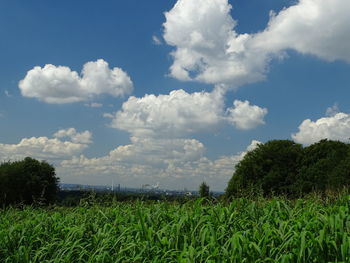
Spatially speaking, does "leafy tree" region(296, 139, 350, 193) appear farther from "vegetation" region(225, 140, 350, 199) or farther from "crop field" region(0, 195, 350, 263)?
"crop field" region(0, 195, 350, 263)

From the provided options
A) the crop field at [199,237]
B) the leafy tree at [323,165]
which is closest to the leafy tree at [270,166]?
the leafy tree at [323,165]

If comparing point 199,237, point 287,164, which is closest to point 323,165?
point 287,164

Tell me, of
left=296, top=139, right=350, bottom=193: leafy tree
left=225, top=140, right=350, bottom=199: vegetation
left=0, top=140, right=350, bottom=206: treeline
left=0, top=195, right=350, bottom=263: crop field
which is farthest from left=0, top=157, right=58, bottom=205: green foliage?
left=0, top=195, right=350, bottom=263: crop field

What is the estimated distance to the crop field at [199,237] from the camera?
488 centimetres

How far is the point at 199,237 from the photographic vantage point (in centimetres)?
575

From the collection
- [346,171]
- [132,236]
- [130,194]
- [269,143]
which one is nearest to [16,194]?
[269,143]

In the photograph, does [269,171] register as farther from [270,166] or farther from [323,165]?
[323,165]

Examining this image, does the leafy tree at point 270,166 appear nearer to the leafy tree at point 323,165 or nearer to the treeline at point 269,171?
the treeline at point 269,171

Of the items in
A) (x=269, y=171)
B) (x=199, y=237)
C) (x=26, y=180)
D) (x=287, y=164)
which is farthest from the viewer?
(x=287, y=164)

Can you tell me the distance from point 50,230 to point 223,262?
4187 millimetres

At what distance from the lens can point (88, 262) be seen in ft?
19.2

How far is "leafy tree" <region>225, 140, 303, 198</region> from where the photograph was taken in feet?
156

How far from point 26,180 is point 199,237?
1727 inches

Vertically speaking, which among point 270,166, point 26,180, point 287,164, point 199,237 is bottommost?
point 199,237
